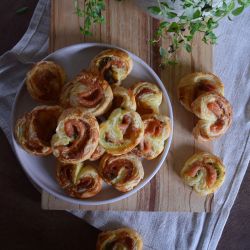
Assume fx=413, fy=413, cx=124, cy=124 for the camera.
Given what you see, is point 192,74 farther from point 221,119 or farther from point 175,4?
point 175,4

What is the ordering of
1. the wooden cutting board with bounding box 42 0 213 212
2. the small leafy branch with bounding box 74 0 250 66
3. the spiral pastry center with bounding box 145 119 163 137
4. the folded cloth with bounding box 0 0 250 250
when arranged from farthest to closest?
the folded cloth with bounding box 0 0 250 250 < the wooden cutting board with bounding box 42 0 213 212 < the spiral pastry center with bounding box 145 119 163 137 < the small leafy branch with bounding box 74 0 250 66

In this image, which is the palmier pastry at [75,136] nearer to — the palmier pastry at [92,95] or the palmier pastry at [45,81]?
the palmier pastry at [92,95]

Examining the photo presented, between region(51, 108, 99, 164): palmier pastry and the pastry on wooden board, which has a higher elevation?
region(51, 108, 99, 164): palmier pastry

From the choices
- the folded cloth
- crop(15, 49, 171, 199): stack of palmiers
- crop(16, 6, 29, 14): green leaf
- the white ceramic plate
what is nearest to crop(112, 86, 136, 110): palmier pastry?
crop(15, 49, 171, 199): stack of palmiers

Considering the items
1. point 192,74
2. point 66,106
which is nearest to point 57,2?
point 66,106

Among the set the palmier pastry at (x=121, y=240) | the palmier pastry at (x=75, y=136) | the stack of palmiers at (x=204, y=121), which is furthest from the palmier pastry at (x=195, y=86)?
the palmier pastry at (x=121, y=240)

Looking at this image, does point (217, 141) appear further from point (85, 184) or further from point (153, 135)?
point (85, 184)

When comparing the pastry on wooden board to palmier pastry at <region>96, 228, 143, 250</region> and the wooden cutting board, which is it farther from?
palmier pastry at <region>96, 228, 143, 250</region>
